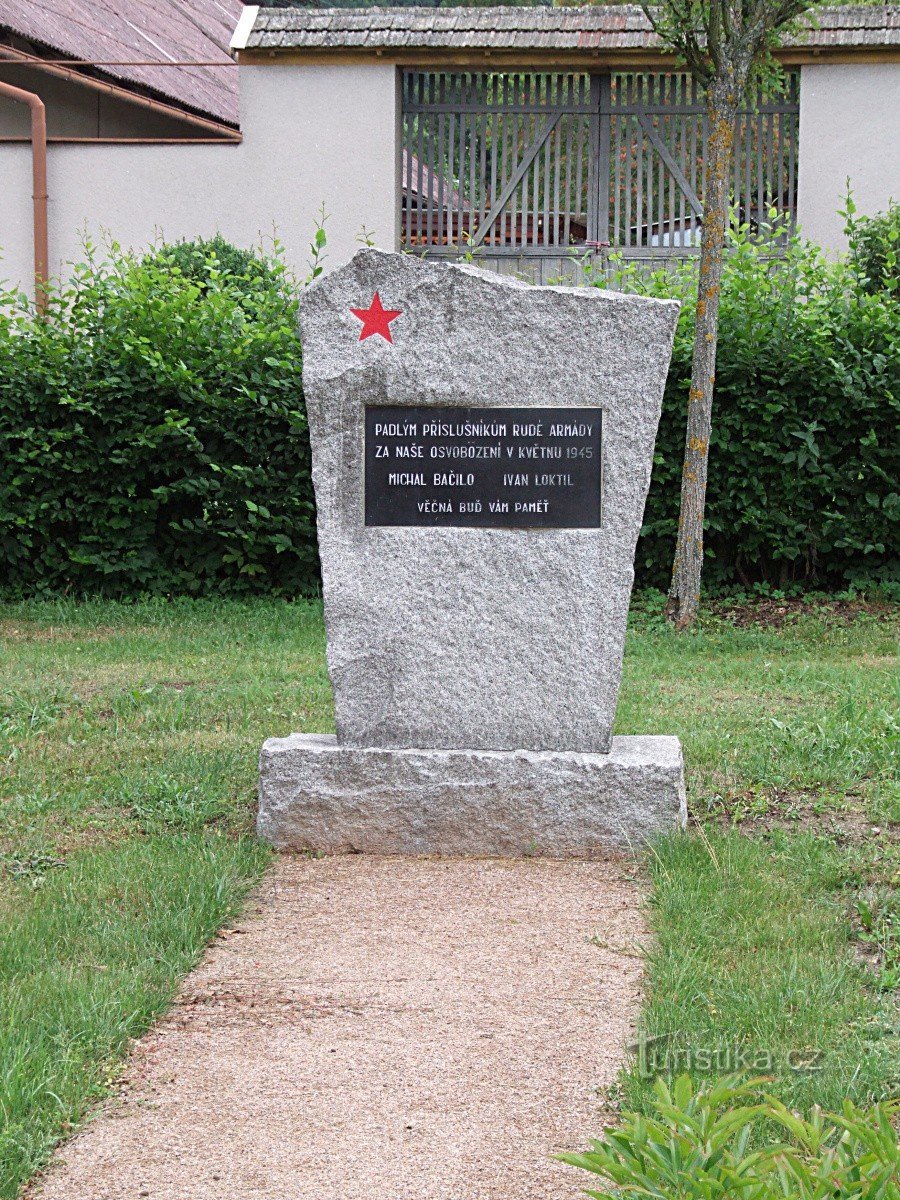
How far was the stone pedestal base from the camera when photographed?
470cm

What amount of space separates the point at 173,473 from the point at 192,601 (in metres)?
0.95

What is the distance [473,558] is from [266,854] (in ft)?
4.17

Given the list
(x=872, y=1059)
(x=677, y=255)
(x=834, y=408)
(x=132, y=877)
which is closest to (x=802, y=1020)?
(x=872, y=1059)

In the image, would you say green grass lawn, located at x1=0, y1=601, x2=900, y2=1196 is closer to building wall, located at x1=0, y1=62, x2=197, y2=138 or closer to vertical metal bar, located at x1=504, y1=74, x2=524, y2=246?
vertical metal bar, located at x1=504, y1=74, x2=524, y2=246

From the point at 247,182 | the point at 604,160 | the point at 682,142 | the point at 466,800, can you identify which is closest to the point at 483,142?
the point at 604,160

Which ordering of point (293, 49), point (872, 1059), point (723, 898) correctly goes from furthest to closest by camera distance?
1. point (293, 49)
2. point (723, 898)
3. point (872, 1059)

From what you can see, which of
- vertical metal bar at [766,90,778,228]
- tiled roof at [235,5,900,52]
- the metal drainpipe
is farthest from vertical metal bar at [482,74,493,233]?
the metal drainpipe

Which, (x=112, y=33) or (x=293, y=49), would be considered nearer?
(x=293, y=49)

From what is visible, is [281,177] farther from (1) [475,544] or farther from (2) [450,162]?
(1) [475,544]

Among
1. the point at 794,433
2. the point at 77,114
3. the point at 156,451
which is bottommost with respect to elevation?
the point at 156,451

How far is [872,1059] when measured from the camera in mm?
2992

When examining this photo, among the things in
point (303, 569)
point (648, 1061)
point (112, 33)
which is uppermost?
point (112, 33)

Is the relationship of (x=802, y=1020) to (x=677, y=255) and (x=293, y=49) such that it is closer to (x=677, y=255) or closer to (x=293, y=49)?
(x=677, y=255)

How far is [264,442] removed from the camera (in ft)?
31.4
